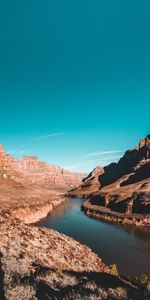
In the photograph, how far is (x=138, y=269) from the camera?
38.6 meters

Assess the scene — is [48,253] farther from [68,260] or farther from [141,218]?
[141,218]

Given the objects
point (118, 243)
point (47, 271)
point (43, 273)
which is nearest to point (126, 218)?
point (118, 243)

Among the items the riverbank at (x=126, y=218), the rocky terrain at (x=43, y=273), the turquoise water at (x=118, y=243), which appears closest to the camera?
the rocky terrain at (x=43, y=273)

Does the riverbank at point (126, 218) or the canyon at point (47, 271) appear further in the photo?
the riverbank at point (126, 218)

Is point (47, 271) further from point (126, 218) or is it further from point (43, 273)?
point (126, 218)

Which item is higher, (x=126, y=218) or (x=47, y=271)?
(x=47, y=271)

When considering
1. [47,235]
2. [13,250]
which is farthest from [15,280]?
[47,235]

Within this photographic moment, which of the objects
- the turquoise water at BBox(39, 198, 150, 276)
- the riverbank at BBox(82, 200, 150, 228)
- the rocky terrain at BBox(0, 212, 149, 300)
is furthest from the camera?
the riverbank at BBox(82, 200, 150, 228)

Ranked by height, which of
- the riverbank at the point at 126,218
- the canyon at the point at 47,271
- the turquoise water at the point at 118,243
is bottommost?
the turquoise water at the point at 118,243

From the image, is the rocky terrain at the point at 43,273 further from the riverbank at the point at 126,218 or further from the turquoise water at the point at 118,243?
the riverbank at the point at 126,218

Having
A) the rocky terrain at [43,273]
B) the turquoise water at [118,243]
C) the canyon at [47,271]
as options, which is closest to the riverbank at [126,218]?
the turquoise water at [118,243]

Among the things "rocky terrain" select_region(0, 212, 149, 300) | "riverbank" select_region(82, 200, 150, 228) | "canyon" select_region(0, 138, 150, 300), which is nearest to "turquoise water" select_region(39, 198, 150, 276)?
"riverbank" select_region(82, 200, 150, 228)

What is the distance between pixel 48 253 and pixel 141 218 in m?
66.3

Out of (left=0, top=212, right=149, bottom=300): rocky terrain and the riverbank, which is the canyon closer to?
(left=0, top=212, right=149, bottom=300): rocky terrain
